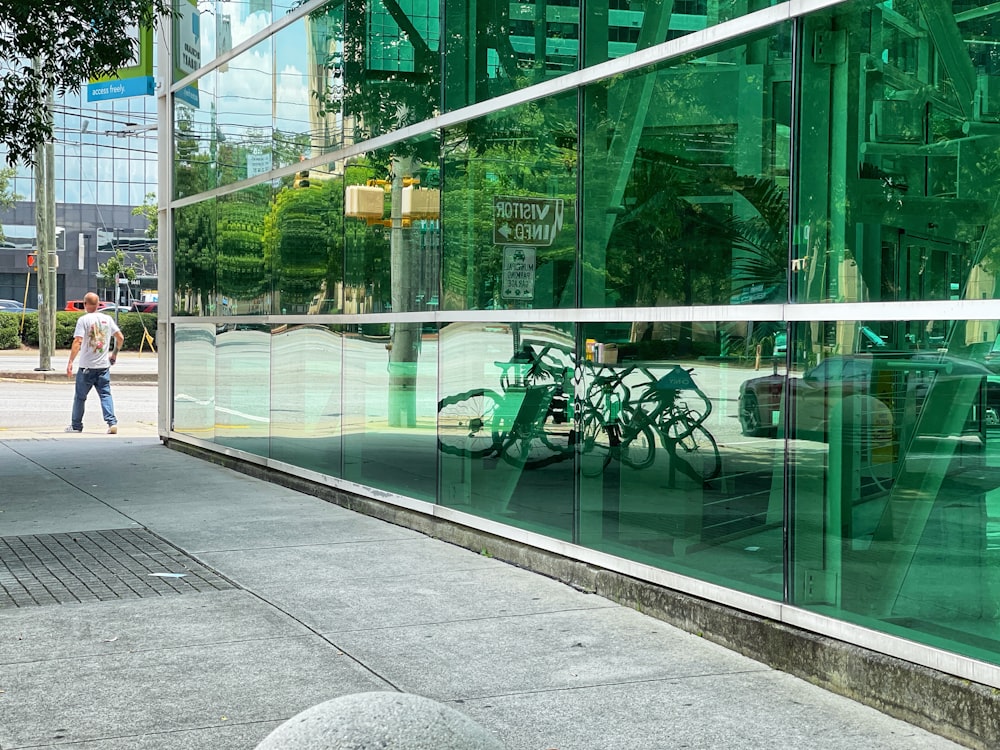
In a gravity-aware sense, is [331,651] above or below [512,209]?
below

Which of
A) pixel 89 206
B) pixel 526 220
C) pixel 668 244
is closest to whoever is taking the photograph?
pixel 668 244

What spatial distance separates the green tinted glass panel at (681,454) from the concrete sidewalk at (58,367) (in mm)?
24658

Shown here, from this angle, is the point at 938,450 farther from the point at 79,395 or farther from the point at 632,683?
the point at 79,395

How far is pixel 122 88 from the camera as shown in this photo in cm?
1574

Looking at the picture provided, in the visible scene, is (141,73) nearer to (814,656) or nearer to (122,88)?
(122,88)

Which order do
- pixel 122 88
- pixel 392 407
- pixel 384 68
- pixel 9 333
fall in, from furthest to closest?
pixel 9 333 → pixel 122 88 → pixel 384 68 → pixel 392 407

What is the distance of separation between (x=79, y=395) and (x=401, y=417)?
8.66 metres

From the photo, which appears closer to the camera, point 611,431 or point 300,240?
point 611,431

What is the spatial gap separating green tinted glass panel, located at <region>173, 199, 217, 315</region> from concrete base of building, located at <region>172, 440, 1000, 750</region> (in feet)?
22.7

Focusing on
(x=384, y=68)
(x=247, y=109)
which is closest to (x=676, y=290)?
(x=384, y=68)

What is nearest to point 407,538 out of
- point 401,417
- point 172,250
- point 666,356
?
point 401,417

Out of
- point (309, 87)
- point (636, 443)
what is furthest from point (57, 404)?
point (636, 443)

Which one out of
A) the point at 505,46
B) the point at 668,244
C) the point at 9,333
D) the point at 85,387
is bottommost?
the point at 85,387

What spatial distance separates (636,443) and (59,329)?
39.9m
